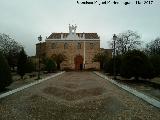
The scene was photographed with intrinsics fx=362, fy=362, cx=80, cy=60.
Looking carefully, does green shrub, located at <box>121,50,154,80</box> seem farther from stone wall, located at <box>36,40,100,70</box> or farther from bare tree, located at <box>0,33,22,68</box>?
stone wall, located at <box>36,40,100,70</box>

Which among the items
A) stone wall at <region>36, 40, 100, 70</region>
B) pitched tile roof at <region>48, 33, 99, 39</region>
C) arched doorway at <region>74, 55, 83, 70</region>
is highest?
pitched tile roof at <region>48, 33, 99, 39</region>

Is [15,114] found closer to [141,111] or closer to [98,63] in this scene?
[141,111]

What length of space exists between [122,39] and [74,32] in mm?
16313

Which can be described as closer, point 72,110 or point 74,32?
point 72,110

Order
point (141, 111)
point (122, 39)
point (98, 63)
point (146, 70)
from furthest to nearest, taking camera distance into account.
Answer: point (98, 63) → point (122, 39) → point (146, 70) → point (141, 111)

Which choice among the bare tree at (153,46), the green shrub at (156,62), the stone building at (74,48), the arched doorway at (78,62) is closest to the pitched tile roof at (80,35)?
the stone building at (74,48)

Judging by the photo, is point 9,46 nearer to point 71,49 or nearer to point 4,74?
point 71,49

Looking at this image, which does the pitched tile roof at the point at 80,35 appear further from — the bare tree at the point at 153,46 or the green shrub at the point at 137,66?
Answer: the green shrub at the point at 137,66

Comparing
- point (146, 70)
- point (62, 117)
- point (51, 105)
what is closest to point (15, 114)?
point (62, 117)

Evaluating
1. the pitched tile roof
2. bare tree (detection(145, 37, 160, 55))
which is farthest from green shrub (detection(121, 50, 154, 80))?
the pitched tile roof

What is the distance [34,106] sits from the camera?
47.9 ft

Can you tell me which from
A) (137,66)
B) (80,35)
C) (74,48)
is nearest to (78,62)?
(74,48)

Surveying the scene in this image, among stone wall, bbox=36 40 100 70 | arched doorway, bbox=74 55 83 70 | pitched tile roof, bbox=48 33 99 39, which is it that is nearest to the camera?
arched doorway, bbox=74 55 83 70

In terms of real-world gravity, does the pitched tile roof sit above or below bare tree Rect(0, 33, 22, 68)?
above
